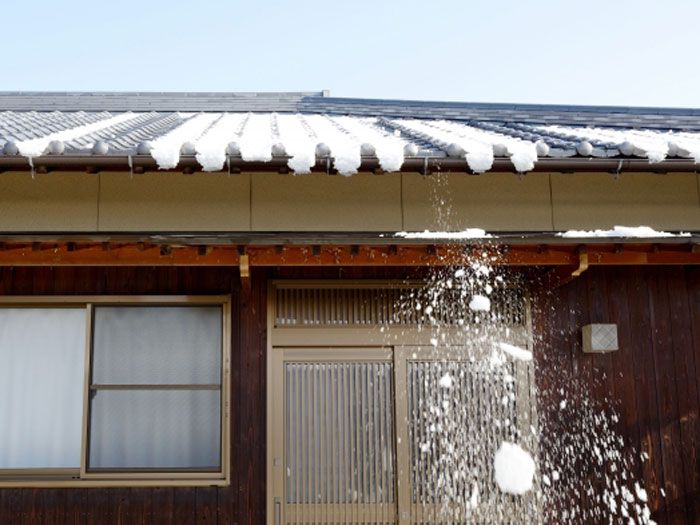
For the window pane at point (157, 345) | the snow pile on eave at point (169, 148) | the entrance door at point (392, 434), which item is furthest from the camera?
the window pane at point (157, 345)

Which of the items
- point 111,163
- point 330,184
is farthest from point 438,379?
point 111,163

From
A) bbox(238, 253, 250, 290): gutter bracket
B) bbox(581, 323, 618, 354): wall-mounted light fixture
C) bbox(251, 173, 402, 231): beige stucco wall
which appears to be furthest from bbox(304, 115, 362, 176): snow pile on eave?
bbox(581, 323, 618, 354): wall-mounted light fixture

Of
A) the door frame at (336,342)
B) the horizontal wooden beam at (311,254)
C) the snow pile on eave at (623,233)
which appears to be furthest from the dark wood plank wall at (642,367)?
the snow pile on eave at (623,233)

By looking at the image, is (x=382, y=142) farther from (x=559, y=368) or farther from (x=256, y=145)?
(x=559, y=368)

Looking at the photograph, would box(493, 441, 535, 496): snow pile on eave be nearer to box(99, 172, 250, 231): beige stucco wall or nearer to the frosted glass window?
the frosted glass window

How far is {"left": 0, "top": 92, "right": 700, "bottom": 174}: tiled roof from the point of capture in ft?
13.0

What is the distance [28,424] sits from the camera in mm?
4883

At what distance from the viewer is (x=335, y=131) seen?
562cm

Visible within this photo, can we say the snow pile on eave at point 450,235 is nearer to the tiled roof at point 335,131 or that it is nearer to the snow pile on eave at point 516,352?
the tiled roof at point 335,131

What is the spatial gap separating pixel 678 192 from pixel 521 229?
43.8 inches

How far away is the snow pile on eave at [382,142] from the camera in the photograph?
398 centimetres

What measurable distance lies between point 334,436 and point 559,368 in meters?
1.66

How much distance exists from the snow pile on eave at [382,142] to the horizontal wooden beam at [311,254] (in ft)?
1.87

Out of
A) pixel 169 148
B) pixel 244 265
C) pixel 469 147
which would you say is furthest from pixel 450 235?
pixel 169 148
